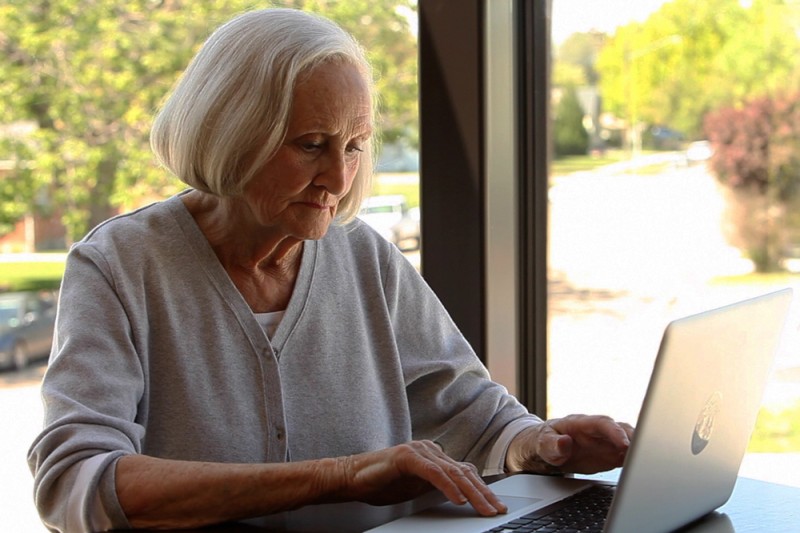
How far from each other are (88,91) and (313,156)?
135 inches

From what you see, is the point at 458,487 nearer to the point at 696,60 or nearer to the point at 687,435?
the point at 687,435

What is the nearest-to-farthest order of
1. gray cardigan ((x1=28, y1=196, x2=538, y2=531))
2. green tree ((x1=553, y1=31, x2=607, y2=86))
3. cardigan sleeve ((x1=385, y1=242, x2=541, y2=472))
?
1. gray cardigan ((x1=28, y1=196, x2=538, y2=531))
2. cardigan sleeve ((x1=385, y1=242, x2=541, y2=472))
3. green tree ((x1=553, y1=31, x2=607, y2=86))

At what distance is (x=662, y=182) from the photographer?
9.30ft

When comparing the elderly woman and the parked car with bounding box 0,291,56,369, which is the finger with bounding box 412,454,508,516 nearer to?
the elderly woman

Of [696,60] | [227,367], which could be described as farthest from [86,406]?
[696,60]

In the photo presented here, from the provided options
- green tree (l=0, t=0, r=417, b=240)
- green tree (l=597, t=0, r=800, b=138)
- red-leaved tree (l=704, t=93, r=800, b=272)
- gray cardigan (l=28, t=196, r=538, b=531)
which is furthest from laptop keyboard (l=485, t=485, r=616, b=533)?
green tree (l=0, t=0, r=417, b=240)

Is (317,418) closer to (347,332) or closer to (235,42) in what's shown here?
(347,332)

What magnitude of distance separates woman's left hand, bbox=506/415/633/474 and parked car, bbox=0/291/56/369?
3.48 metres

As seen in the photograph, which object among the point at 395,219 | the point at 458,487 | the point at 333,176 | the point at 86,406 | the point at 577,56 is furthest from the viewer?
the point at 395,219

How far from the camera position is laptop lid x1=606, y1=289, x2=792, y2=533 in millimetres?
1001

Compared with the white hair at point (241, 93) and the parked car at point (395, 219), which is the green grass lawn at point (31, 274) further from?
the white hair at point (241, 93)

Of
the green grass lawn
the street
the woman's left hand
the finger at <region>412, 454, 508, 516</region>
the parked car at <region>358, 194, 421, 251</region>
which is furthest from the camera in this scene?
the green grass lawn

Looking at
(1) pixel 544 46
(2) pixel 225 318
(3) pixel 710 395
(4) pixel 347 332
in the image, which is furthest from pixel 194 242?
(1) pixel 544 46

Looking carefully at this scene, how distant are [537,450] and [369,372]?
1.13ft
